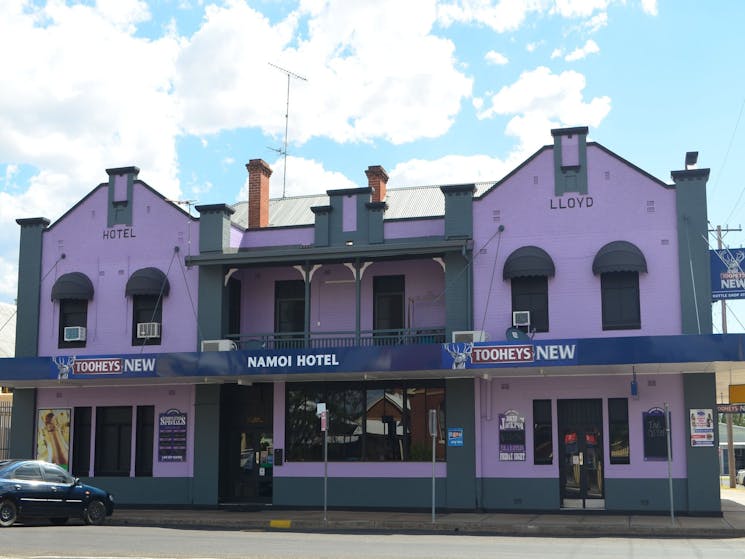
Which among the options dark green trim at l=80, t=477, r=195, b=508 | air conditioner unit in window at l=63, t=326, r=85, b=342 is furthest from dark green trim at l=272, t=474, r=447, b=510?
air conditioner unit in window at l=63, t=326, r=85, b=342

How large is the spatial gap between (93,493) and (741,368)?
51.7ft

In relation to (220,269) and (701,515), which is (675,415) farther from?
(220,269)

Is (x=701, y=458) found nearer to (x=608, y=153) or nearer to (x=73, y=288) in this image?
(x=608, y=153)

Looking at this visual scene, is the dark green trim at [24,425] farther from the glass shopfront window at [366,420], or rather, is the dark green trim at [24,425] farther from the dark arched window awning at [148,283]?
the glass shopfront window at [366,420]

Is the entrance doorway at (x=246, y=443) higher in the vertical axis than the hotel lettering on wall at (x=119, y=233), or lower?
lower

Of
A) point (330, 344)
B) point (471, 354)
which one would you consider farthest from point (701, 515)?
point (330, 344)

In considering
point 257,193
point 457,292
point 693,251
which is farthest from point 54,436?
point 693,251

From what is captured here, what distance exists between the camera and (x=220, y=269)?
2728cm

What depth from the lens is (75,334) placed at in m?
28.3

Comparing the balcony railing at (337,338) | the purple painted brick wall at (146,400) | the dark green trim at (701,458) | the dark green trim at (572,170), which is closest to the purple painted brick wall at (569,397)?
the dark green trim at (701,458)

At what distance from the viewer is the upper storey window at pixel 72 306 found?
2834 cm

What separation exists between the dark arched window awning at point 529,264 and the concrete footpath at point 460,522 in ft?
20.0

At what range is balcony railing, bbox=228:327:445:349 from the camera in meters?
25.9

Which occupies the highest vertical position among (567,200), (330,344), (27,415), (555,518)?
(567,200)
